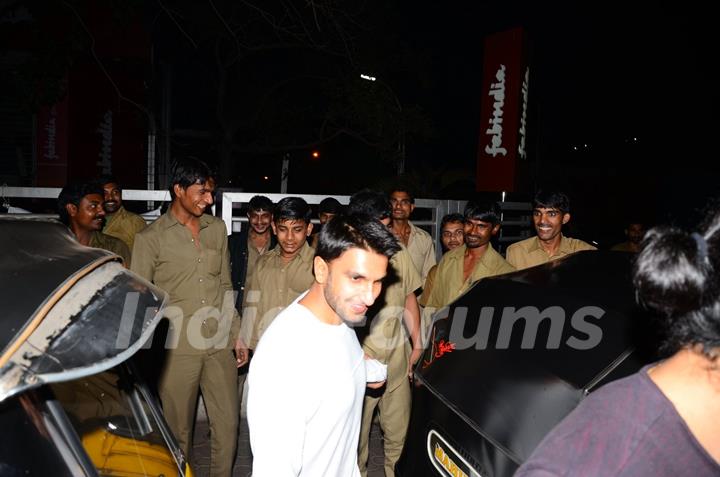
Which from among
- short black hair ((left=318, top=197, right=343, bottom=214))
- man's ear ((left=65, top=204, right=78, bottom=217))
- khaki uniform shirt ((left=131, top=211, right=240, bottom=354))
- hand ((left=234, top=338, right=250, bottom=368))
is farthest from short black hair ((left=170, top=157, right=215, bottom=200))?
short black hair ((left=318, top=197, right=343, bottom=214))

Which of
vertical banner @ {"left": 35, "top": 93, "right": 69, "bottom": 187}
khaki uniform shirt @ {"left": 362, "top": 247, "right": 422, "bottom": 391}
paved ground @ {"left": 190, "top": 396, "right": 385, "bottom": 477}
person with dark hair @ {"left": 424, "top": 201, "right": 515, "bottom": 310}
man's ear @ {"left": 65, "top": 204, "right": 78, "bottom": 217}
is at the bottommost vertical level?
paved ground @ {"left": 190, "top": 396, "right": 385, "bottom": 477}

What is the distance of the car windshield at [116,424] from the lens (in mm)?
1639

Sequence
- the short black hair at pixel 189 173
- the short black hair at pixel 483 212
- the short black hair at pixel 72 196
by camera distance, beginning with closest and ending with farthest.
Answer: the short black hair at pixel 189 173, the short black hair at pixel 72 196, the short black hair at pixel 483 212

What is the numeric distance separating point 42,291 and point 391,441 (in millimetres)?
3232

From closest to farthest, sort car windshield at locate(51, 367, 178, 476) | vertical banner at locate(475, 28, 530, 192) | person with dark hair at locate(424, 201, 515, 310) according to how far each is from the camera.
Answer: car windshield at locate(51, 367, 178, 476)
person with dark hair at locate(424, 201, 515, 310)
vertical banner at locate(475, 28, 530, 192)

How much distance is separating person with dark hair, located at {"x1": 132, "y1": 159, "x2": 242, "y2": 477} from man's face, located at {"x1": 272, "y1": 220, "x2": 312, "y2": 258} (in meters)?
0.47

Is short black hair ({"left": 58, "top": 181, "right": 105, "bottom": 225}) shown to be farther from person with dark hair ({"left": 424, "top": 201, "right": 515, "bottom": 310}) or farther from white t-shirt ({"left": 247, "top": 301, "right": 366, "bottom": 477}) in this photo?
white t-shirt ({"left": 247, "top": 301, "right": 366, "bottom": 477})

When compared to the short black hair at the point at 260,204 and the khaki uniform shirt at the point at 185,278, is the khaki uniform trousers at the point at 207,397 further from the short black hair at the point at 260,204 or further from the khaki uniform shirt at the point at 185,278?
the short black hair at the point at 260,204

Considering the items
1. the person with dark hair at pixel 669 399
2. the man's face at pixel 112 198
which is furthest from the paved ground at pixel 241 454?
the person with dark hair at pixel 669 399

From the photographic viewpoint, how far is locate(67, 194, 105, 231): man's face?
434 centimetres

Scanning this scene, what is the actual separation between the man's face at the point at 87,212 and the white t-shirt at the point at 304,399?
289 cm

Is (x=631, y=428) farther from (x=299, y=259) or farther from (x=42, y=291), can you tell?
(x=299, y=259)

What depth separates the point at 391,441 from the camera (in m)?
4.06

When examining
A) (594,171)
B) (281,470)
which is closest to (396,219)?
(281,470)
